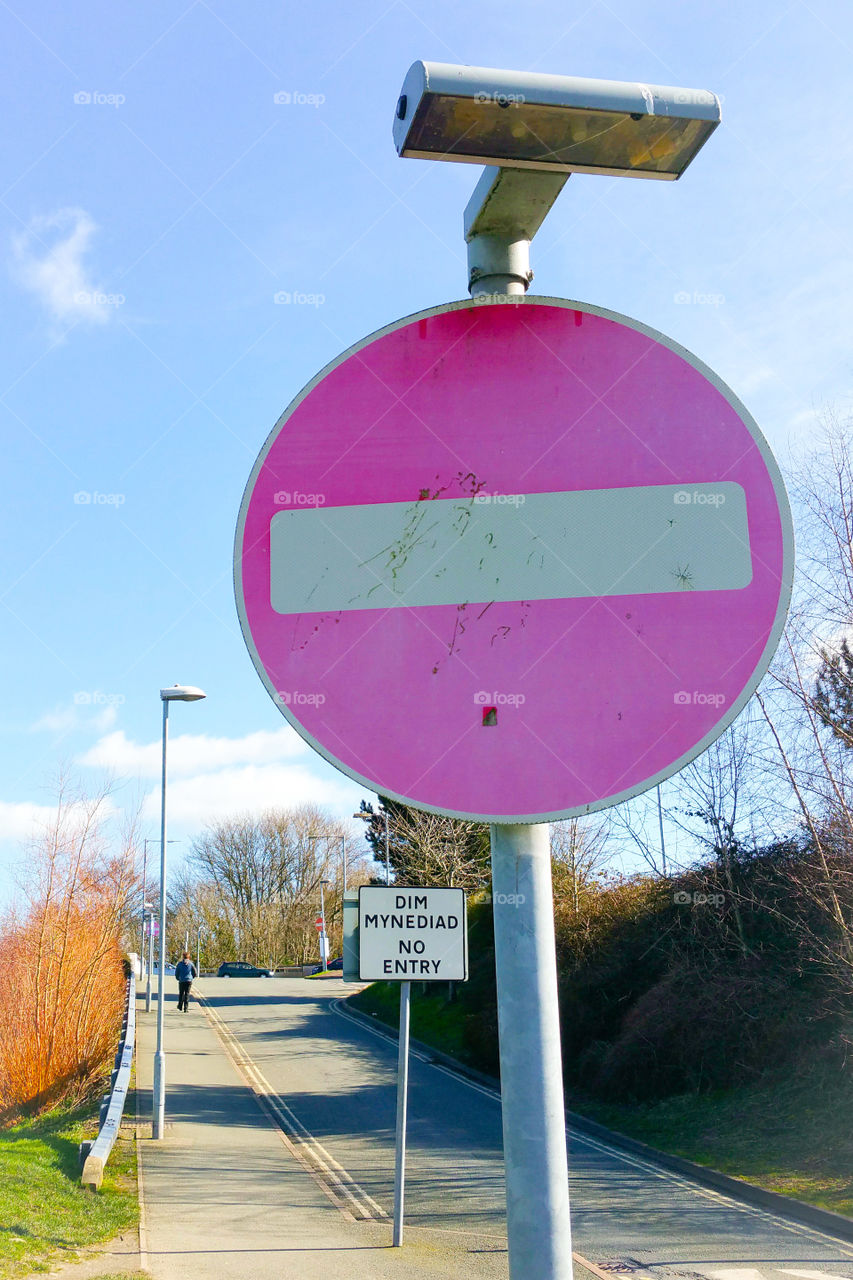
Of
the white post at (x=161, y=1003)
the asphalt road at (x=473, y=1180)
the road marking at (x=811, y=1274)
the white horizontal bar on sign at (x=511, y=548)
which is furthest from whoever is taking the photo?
the white post at (x=161, y=1003)

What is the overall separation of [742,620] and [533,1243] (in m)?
0.86

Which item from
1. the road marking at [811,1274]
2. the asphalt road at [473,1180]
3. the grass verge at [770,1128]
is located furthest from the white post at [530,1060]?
the grass verge at [770,1128]

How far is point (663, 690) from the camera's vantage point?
4.59 ft

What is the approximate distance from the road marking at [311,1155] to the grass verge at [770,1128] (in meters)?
5.06

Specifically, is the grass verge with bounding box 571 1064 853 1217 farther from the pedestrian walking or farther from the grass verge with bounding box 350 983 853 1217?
the pedestrian walking

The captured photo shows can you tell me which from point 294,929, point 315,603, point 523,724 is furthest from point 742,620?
point 294,929

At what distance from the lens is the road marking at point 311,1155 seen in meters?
12.6

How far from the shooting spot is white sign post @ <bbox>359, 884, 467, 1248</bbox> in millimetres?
9500

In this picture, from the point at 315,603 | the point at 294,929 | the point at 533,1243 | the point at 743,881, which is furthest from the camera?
the point at 294,929

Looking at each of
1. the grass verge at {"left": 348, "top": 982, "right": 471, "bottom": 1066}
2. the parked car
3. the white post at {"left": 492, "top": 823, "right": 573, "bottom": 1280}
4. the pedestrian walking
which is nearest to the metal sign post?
the white post at {"left": 492, "top": 823, "right": 573, "bottom": 1280}

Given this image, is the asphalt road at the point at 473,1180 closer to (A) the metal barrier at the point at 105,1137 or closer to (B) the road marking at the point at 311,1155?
(B) the road marking at the point at 311,1155

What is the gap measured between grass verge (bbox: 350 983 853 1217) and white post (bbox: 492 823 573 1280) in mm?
12710

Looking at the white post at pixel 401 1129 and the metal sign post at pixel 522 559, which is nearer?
the metal sign post at pixel 522 559

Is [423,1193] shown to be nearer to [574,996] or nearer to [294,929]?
[574,996]
